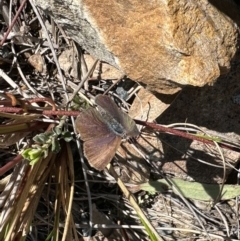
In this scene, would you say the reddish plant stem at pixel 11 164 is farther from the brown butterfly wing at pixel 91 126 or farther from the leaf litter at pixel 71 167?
the brown butterfly wing at pixel 91 126

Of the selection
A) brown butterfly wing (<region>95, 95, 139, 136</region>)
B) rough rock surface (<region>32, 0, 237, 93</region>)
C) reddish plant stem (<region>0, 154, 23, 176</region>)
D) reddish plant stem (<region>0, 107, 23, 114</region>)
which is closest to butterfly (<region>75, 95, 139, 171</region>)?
brown butterfly wing (<region>95, 95, 139, 136</region>)

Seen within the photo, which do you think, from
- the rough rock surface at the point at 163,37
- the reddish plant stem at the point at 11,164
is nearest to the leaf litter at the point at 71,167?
the reddish plant stem at the point at 11,164

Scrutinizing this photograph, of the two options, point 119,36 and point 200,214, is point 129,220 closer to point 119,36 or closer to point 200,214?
point 200,214

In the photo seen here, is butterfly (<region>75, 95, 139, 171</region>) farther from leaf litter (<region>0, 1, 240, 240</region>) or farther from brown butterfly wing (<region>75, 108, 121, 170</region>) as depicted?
leaf litter (<region>0, 1, 240, 240</region>)

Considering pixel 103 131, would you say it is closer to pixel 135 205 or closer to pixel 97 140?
pixel 97 140

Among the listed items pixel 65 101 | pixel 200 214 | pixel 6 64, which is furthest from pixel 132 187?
pixel 6 64

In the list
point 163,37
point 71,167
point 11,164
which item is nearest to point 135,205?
point 71,167
